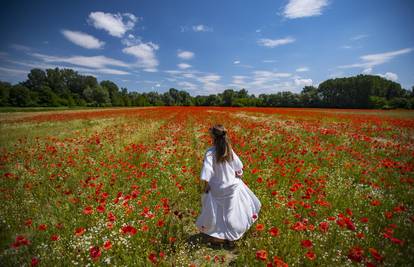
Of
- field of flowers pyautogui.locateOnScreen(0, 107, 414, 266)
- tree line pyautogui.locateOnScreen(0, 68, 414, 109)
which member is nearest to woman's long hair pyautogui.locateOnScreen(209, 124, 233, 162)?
field of flowers pyautogui.locateOnScreen(0, 107, 414, 266)

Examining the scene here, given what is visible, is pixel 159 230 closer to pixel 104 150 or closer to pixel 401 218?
pixel 401 218

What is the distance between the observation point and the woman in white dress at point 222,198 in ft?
11.5

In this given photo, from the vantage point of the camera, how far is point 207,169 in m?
3.38

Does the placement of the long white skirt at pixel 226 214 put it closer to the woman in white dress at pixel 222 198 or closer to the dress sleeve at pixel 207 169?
the woman in white dress at pixel 222 198

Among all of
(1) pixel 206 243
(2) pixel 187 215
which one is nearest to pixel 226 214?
(1) pixel 206 243

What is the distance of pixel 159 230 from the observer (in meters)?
3.77

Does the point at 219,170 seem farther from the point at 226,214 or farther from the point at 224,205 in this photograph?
the point at 226,214

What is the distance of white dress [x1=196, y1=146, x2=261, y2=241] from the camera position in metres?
3.50

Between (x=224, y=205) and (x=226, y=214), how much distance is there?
0.15 meters

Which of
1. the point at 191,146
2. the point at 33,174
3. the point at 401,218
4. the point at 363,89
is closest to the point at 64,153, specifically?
the point at 33,174

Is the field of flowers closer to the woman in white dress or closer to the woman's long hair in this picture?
the woman in white dress

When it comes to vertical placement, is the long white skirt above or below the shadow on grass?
above

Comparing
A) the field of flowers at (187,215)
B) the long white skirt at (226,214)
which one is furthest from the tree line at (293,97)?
the long white skirt at (226,214)

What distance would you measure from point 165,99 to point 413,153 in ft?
348
